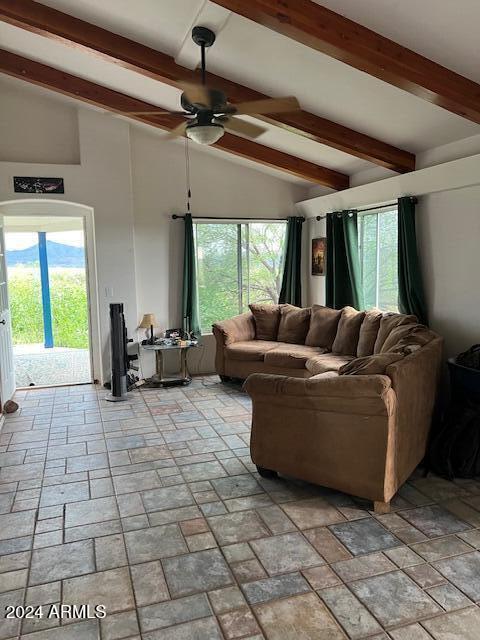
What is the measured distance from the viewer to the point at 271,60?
368cm

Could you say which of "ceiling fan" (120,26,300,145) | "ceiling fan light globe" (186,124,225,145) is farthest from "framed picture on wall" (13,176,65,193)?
"ceiling fan light globe" (186,124,225,145)

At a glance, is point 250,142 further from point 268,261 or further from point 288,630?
point 288,630

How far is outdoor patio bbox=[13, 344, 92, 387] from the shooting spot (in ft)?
21.6

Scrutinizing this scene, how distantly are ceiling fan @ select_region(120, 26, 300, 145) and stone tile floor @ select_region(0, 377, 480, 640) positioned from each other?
2.46 meters

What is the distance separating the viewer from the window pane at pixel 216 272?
6656mm

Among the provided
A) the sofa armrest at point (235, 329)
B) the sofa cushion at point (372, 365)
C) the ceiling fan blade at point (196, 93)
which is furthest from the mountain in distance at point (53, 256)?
the sofa cushion at point (372, 365)

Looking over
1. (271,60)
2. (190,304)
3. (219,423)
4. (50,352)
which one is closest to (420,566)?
(219,423)

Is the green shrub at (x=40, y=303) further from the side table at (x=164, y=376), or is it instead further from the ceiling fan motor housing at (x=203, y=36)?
the ceiling fan motor housing at (x=203, y=36)

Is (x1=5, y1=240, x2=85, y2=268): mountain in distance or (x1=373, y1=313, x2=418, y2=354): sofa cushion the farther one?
(x1=5, y1=240, x2=85, y2=268): mountain in distance

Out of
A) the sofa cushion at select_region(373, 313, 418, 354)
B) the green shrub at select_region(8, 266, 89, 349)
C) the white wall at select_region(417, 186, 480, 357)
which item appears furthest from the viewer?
the green shrub at select_region(8, 266, 89, 349)

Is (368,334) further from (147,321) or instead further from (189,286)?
(147,321)

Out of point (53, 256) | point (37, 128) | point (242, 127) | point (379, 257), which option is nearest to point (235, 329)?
point (379, 257)

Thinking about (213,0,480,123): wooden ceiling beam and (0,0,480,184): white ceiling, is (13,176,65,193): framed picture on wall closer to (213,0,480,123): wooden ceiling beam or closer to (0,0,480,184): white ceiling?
(0,0,480,184): white ceiling

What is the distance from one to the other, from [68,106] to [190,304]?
9.15 ft
